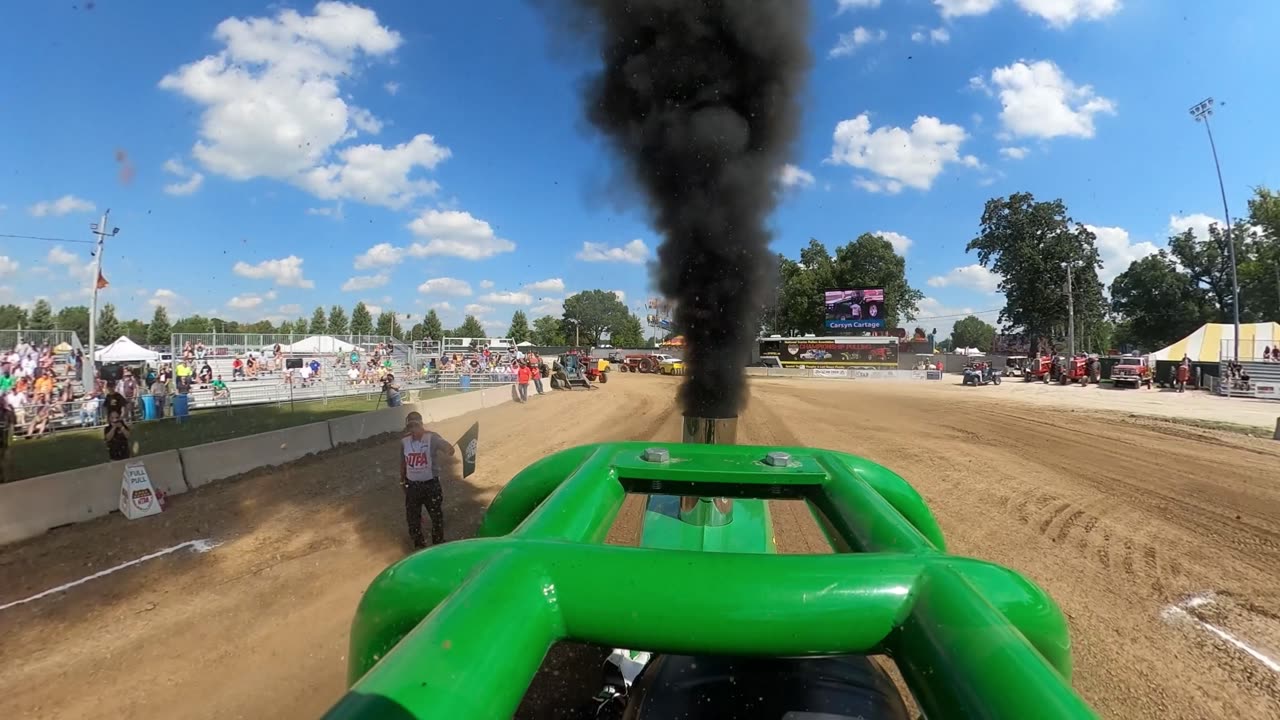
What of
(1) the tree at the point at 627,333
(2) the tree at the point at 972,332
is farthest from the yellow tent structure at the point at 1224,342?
(2) the tree at the point at 972,332

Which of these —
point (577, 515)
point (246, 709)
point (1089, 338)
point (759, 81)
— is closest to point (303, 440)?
point (246, 709)

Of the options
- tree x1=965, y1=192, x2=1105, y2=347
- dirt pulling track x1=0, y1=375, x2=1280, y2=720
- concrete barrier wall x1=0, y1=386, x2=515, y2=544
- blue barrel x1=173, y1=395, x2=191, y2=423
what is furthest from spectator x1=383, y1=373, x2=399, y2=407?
tree x1=965, y1=192, x2=1105, y2=347

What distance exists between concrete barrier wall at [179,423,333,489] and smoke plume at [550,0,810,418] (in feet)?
25.8

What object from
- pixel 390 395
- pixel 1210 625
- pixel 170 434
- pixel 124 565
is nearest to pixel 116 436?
pixel 170 434

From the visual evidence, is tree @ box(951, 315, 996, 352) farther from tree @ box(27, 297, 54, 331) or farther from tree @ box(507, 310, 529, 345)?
tree @ box(27, 297, 54, 331)

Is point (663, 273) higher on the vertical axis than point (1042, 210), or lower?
lower

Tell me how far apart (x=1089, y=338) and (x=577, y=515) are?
250ft

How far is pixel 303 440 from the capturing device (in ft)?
35.6

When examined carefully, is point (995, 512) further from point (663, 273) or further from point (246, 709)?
point (246, 709)

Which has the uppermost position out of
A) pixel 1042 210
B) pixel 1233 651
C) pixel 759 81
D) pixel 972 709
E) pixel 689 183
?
pixel 1042 210

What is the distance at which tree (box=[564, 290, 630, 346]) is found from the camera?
90.9 metres

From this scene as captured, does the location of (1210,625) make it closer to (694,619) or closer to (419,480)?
(694,619)

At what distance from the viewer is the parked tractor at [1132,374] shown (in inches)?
1211

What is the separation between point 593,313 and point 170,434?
81498 millimetres
